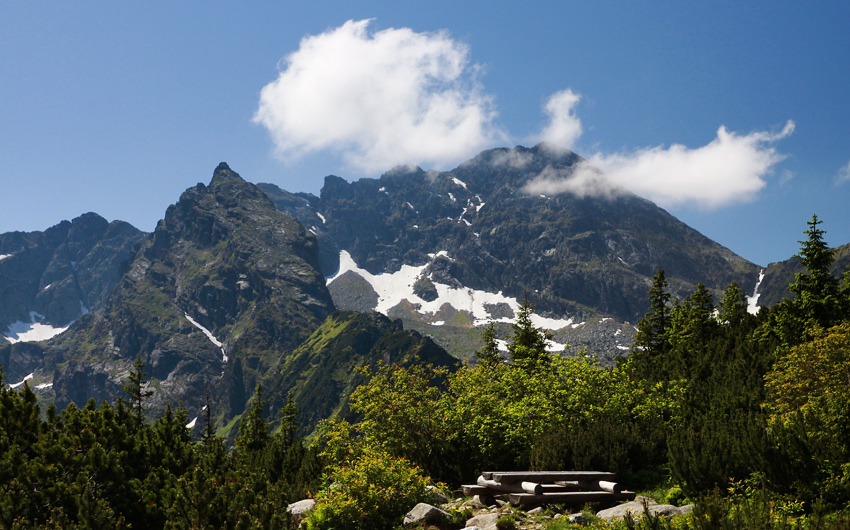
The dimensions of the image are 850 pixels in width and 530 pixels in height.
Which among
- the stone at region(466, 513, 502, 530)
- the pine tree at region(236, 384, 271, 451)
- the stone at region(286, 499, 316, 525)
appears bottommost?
the pine tree at region(236, 384, 271, 451)

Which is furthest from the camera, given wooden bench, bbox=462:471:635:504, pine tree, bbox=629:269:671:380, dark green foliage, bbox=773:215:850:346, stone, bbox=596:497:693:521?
pine tree, bbox=629:269:671:380

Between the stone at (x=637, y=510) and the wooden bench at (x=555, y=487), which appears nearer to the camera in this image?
the stone at (x=637, y=510)

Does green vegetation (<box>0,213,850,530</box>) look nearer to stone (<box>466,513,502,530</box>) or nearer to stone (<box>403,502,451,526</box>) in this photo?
stone (<box>466,513,502,530</box>)

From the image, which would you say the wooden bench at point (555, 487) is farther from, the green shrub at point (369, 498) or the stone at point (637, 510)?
the green shrub at point (369, 498)

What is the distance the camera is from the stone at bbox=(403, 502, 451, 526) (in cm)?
1402

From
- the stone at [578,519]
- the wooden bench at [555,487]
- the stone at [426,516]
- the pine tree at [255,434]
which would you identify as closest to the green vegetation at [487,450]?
the stone at [578,519]

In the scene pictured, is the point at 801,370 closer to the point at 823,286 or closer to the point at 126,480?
the point at 823,286

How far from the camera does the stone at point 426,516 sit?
46.0ft

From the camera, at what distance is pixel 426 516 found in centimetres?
1402

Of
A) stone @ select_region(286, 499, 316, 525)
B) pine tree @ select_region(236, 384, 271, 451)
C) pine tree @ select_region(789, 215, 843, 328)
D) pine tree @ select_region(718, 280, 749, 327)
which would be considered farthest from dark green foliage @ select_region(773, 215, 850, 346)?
pine tree @ select_region(236, 384, 271, 451)

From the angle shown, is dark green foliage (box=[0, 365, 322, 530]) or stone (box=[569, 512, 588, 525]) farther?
stone (box=[569, 512, 588, 525])

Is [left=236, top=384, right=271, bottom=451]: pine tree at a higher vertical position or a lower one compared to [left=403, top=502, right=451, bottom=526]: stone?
lower

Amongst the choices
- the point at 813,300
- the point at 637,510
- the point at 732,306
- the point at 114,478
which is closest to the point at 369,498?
the point at 114,478

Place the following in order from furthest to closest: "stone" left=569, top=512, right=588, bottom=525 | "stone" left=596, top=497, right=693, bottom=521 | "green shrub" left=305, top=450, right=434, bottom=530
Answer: "green shrub" left=305, top=450, right=434, bottom=530 < "stone" left=569, top=512, right=588, bottom=525 < "stone" left=596, top=497, right=693, bottom=521
